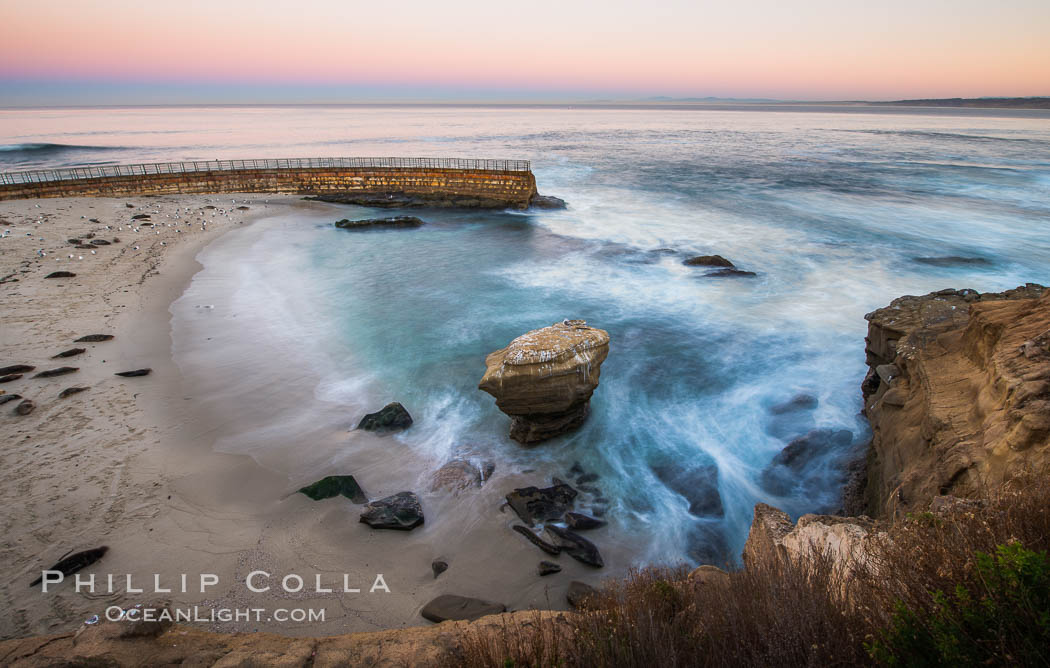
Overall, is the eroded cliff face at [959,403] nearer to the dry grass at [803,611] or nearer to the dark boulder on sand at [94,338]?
the dry grass at [803,611]

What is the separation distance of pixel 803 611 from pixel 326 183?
150 ft

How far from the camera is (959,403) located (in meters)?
6.90

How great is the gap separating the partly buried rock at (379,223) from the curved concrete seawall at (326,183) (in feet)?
22.6

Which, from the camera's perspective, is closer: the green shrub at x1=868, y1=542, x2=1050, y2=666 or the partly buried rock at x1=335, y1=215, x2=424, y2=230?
the green shrub at x1=868, y1=542, x2=1050, y2=666

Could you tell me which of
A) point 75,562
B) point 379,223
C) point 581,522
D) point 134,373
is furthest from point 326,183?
point 581,522

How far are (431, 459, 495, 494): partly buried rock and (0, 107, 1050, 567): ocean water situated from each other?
357mm

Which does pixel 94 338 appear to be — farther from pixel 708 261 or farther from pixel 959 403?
pixel 708 261

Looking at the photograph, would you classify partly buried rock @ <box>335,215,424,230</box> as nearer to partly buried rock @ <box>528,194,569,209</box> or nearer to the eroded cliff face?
partly buried rock @ <box>528,194,569,209</box>

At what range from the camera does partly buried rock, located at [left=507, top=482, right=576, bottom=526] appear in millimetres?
8562

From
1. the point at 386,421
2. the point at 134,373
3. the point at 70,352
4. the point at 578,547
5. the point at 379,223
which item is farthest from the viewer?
the point at 379,223

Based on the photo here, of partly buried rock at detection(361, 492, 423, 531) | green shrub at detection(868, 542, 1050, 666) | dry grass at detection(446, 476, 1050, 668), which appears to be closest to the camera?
green shrub at detection(868, 542, 1050, 666)

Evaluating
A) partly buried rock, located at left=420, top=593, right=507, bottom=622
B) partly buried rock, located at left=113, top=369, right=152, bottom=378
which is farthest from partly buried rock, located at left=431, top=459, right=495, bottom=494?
partly buried rock, located at left=113, top=369, right=152, bottom=378

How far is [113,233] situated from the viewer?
2588 centimetres

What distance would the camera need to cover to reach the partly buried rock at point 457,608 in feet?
21.5
